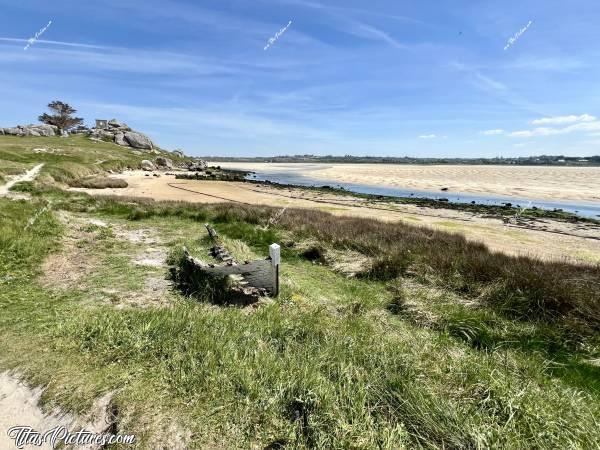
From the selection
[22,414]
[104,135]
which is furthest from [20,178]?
[104,135]

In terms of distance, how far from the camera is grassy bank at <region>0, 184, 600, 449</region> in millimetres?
3668

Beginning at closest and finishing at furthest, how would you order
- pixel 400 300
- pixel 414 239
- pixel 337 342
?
1. pixel 337 342
2. pixel 400 300
3. pixel 414 239

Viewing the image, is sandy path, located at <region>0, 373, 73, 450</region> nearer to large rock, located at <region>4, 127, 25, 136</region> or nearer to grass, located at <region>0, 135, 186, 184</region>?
grass, located at <region>0, 135, 186, 184</region>

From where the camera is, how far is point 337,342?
213 inches

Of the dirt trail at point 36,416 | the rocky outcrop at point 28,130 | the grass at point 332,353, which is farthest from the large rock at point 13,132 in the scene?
the dirt trail at point 36,416

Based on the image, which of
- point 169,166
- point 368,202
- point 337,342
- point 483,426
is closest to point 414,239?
point 337,342

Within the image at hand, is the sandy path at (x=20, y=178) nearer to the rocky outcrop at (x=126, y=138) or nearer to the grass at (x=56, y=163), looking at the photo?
the grass at (x=56, y=163)

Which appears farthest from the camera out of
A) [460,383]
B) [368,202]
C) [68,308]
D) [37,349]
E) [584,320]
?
[368,202]

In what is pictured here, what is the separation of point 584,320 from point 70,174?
44.6 metres

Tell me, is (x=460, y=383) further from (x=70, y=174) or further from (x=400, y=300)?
(x=70, y=174)

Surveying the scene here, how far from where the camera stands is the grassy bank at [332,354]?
12.0 ft

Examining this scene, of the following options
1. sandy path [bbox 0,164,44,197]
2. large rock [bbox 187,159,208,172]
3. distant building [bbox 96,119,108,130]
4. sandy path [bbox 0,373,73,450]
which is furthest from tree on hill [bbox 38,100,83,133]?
sandy path [bbox 0,373,73,450]

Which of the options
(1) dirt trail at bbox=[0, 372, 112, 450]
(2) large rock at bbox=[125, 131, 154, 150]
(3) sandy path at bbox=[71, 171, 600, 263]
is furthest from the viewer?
(2) large rock at bbox=[125, 131, 154, 150]

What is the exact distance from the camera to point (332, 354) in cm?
501
